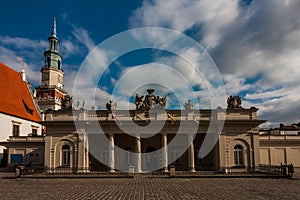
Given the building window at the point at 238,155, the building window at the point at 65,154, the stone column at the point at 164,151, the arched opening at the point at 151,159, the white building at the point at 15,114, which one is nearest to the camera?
the stone column at the point at 164,151

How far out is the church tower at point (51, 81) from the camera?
56.4 m

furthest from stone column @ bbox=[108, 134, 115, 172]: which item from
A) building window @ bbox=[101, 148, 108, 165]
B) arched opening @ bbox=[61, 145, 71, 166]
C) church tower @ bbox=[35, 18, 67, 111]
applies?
church tower @ bbox=[35, 18, 67, 111]

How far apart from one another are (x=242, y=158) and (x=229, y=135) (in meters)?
2.72

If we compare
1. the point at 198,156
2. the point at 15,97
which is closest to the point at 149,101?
the point at 198,156

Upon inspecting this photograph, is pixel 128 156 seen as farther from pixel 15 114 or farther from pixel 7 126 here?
pixel 15 114

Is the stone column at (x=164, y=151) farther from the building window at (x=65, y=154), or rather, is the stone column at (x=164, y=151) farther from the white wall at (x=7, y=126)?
the white wall at (x=7, y=126)

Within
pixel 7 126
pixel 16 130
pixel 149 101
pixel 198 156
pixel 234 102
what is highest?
pixel 149 101

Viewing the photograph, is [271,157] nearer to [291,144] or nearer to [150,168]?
[291,144]

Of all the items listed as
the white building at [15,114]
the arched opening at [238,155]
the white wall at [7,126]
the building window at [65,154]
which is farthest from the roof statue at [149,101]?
the white wall at [7,126]

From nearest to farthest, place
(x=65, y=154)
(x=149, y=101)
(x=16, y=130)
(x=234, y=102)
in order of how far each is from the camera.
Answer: (x=65, y=154) → (x=149, y=101) → (x=234, y=102) → (x=16, y=130)

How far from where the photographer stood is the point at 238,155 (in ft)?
103

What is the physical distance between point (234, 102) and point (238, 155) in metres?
5.64

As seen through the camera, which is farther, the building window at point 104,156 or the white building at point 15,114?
the white building at point 15,114

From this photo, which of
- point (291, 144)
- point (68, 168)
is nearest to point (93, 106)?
point (68, 168)
